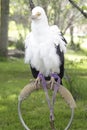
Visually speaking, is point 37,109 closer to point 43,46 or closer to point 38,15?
point 43,46

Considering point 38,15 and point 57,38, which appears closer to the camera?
point 38,15

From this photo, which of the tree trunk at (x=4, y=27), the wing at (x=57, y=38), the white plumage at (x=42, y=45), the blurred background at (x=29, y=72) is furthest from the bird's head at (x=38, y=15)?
the tree trunk at (x=4, y=27)

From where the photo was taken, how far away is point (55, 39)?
237 inches

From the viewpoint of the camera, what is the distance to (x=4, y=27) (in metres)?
19.7

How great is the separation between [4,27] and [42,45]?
45.9 ft

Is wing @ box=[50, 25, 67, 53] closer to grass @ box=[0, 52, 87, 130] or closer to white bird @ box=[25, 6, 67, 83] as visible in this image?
white bird @ box=[25, 6, 67, 83]

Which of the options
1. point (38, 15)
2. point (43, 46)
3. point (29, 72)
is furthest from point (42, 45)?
point (29, 72)

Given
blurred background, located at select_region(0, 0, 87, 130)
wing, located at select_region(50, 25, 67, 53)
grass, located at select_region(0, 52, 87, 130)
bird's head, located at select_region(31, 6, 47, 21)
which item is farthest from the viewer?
blurred background, located at select_region(0, 0, 87, 130)

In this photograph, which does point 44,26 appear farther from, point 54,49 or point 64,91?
point 64,91

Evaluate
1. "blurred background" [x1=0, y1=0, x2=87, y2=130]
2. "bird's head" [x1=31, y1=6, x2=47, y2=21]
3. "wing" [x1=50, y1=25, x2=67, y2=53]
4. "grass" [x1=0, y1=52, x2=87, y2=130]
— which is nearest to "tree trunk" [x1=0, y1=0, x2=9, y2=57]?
"blurred background" [x1=0, y1=0, x2=87, y2=130]

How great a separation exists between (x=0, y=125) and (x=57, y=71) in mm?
2649

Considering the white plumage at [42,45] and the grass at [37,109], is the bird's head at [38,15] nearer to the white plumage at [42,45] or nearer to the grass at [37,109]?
the white plumage at [42,45]

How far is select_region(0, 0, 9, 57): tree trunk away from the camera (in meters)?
19.6

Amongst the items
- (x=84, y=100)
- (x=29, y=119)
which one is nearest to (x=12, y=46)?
(x=84, y=100)
